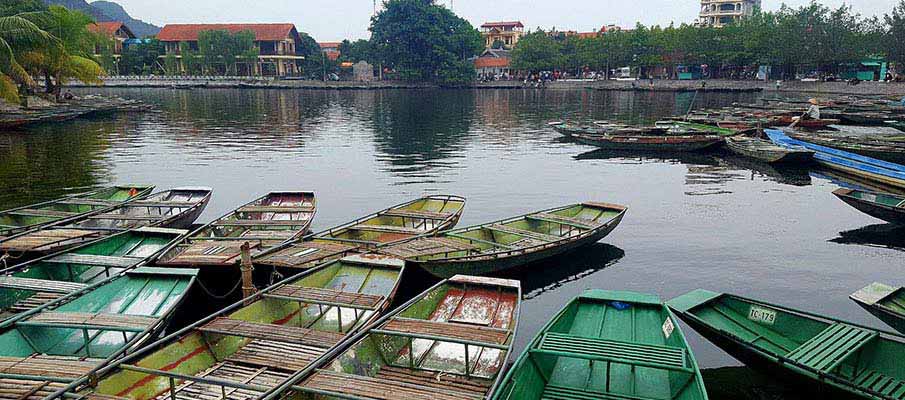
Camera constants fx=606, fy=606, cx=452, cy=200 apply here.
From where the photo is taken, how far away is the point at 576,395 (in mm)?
8844

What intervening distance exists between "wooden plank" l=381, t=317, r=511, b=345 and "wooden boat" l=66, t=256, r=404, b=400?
2.83ft

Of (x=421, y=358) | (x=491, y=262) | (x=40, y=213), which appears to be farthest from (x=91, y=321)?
(x=40, y=213)

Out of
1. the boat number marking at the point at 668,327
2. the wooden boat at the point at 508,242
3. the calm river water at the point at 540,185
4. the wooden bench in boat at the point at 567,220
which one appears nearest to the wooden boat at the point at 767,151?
the calm river water at the point at 540,185

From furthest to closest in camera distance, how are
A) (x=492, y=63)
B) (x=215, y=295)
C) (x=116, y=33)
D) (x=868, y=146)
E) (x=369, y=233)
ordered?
(x=116, y=33) → (x=492, y=63) → (x=868, y=146) → (x=369, y=233) → (x=215, y=295)

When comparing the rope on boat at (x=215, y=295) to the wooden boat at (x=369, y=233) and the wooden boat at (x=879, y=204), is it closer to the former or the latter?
the wooden boat at (x=369, y=233)

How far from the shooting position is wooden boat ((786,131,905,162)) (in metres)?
30.6

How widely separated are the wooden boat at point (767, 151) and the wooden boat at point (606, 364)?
927 inches

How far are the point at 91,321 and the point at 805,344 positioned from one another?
11.8m

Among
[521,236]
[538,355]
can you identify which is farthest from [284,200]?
[538,355]

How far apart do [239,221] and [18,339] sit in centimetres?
747

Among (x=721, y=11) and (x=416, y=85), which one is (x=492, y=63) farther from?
(x=721, y=11)

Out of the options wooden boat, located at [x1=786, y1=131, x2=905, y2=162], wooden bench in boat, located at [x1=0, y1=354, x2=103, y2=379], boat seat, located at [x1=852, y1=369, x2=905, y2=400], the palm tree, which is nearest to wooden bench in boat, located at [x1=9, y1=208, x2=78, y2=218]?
wooden bench in boat, located at [x1=0, y1=354, x2=103, y2=379]

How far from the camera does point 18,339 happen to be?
10.0 meters

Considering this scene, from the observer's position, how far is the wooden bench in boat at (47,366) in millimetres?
8719
